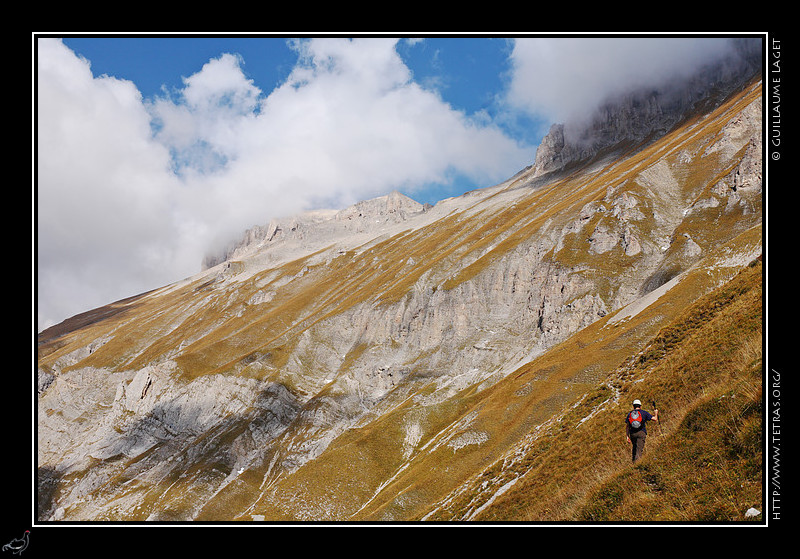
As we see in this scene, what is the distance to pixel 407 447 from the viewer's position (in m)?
100

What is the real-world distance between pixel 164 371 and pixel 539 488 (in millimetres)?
170759

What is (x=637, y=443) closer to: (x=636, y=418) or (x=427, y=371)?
(x=636, y=418)

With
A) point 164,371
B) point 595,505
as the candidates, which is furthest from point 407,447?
point 164,371

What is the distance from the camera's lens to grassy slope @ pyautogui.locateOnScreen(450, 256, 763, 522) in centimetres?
1466

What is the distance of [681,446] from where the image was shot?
1659cm

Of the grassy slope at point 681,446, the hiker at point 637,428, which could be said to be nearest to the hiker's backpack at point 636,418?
the hiker at point 637,428

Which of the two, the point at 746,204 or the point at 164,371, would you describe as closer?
the point at 746,204

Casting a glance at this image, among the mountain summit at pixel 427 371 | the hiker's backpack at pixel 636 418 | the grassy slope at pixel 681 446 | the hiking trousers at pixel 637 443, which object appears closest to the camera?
the grassy slope at pixel 681 446

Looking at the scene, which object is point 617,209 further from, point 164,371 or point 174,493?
point 164,371

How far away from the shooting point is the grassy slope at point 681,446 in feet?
48.1
